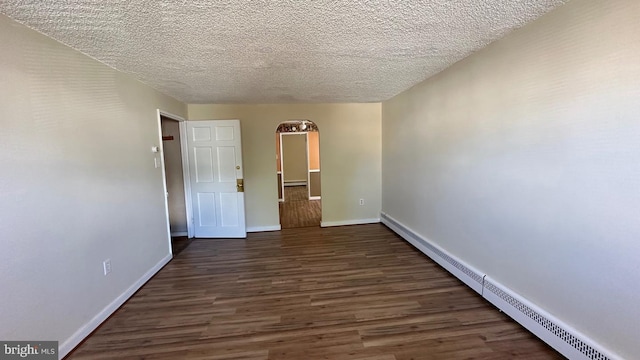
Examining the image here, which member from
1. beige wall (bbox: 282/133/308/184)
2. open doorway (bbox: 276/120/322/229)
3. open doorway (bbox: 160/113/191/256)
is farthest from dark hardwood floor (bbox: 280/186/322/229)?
open doorway (bbox: 160/113/191/256)

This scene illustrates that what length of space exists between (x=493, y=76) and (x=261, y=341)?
292cm

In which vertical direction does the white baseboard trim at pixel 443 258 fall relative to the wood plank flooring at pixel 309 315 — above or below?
above

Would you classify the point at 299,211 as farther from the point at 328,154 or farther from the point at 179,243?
the point at 179,243

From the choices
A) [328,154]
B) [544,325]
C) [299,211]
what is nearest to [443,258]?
[544,325]

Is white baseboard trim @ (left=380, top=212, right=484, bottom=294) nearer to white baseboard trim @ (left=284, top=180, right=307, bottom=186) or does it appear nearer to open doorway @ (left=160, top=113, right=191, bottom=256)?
open doorway @ (left=160, top=113, right=191, bottom=256)

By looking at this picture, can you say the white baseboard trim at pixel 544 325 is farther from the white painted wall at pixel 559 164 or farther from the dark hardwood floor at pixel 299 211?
the dark hardwood floor at pixel 299 211

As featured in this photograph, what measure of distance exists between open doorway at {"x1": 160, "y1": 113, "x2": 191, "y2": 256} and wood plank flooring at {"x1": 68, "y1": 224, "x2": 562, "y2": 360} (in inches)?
43.6

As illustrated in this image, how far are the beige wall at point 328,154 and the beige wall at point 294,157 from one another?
209 inches

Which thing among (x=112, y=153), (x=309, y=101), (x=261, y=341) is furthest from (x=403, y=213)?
→ (x=112, y=153)

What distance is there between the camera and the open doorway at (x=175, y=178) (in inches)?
165

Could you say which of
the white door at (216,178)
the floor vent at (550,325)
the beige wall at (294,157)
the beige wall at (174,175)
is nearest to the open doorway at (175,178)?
the beige wall at (174,175)

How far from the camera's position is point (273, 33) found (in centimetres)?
185

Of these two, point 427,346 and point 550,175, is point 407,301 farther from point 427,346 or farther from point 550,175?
point 550,175

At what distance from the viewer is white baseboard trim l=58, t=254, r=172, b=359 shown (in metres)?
1.84
